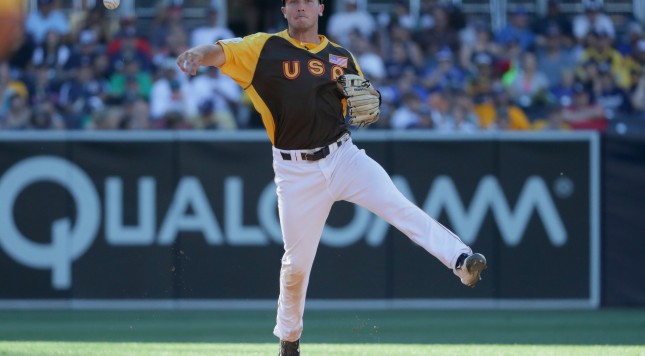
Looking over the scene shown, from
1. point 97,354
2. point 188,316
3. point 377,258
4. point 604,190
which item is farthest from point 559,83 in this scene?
point 97,354

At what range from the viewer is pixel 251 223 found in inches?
429

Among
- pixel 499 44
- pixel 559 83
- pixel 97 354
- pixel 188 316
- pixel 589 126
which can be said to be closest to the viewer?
pixel 97 354

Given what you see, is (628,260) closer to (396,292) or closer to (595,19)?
(396,292)

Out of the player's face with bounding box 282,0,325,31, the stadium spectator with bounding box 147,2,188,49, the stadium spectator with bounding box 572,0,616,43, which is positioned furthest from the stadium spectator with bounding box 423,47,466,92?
the player's face with bounding box 282,0,325,31

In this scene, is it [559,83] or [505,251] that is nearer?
[505,251]

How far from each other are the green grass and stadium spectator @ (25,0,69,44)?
18.5 feet

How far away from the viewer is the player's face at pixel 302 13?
695 cm

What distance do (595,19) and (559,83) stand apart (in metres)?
2.00

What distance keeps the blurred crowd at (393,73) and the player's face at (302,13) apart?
233 inches

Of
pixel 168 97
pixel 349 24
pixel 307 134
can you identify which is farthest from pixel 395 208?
pixel 349 24

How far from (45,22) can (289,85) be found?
9443 millimetres

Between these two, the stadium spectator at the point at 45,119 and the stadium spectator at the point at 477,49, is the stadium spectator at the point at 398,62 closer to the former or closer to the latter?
the stadium spectator at the point at 477,49

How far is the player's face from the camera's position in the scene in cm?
695

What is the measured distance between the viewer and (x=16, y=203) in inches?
425
